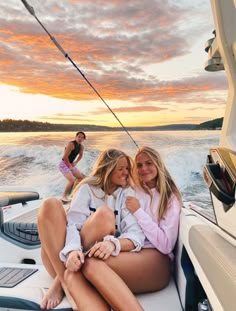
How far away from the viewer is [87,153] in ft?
20.6

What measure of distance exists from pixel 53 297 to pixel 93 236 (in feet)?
0.87

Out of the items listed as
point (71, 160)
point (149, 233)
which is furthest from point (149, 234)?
point (71, 160)

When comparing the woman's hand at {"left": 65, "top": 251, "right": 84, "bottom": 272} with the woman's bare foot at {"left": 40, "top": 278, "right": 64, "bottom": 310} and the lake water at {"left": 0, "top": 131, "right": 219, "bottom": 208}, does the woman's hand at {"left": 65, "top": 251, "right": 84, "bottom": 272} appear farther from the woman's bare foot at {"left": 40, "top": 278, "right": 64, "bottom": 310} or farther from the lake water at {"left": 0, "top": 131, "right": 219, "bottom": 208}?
the lake water at {"left": 0, "top": 131, "right": 219, "bottom": 208}

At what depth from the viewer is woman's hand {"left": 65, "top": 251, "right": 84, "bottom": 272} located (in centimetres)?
129

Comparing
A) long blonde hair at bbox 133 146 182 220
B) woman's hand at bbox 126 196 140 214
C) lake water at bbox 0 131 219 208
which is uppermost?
long blonde hair at bbox 133 146 182 220

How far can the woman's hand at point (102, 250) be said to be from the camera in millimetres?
1303

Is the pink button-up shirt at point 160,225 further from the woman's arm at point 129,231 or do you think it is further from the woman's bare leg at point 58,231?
the woman's bare leg at point 58,231

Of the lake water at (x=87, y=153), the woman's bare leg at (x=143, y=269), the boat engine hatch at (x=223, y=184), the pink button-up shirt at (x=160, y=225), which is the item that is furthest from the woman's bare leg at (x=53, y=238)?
the lake water at (x=87, y=153)

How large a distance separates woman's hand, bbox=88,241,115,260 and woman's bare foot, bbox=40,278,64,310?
0.75 ft

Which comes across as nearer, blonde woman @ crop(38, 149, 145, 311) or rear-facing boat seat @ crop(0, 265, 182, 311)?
blonde woman @ crop(38, 149, 145, 311)

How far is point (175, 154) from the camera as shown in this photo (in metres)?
5.84

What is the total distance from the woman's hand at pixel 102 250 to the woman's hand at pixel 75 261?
0.12 feet

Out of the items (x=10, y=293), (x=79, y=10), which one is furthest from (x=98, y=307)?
(x=79, y=10)

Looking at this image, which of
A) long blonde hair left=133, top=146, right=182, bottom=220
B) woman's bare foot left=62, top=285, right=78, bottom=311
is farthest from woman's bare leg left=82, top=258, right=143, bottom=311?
long blonde hair left=133, top=146, right=182, bottom=220
